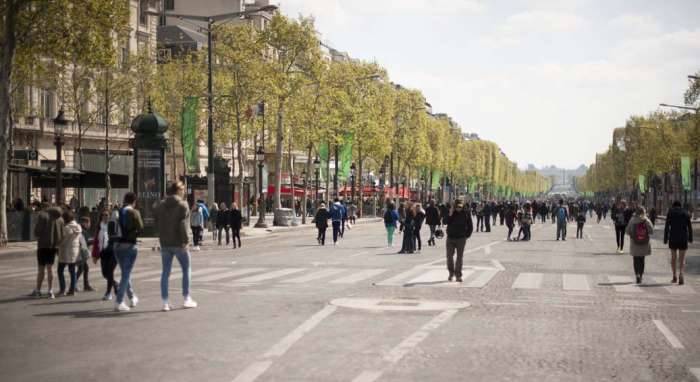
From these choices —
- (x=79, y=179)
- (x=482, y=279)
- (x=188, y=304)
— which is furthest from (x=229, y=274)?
(x=79, y=179)

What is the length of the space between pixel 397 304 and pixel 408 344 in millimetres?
4407

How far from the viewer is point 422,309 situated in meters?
15.6

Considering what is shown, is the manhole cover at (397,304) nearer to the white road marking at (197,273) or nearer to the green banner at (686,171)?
the white road marking at (197,273)

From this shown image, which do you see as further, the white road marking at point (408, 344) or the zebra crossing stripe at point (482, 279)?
the zebra crossing stripe at point (482, 279)

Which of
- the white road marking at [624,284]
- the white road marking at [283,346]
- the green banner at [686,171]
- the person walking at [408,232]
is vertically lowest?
the white road marking at [624,284]

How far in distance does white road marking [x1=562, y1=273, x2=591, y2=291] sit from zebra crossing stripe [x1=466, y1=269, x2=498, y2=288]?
1524mm

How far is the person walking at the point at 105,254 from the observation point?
17.1 meters

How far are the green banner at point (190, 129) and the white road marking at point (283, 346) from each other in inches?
1232

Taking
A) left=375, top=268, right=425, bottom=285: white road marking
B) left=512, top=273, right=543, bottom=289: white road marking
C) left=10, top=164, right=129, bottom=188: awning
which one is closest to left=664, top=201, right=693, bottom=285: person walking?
left=512, top=273, right=543, bottom=289: white road marking

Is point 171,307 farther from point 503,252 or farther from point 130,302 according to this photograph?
point 503,252

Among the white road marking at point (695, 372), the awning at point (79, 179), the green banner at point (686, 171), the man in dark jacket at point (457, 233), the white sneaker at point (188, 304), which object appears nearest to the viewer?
the white road marking at point (695, 372)

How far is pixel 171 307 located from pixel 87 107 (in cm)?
4844

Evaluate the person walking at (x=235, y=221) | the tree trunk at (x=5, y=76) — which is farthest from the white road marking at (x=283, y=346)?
the tree trunk at (x=5, y=76)

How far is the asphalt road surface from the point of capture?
33.2 ft
